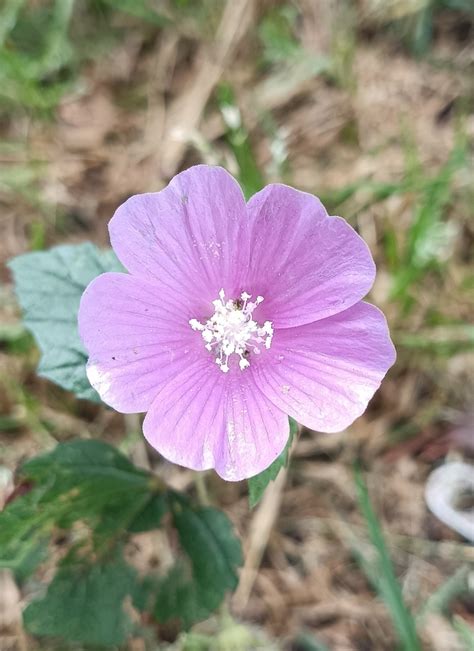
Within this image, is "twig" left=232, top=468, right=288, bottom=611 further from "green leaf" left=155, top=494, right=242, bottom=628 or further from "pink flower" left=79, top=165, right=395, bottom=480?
"pink flower" left=79, top=165, right=395, bottom=480

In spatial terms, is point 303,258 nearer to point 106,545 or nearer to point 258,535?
point 106,545

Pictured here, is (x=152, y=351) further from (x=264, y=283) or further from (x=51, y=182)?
(x=51, y=182)

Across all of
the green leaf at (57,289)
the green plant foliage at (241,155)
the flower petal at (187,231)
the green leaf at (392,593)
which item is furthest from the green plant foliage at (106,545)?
the green plant foliage at (241,155)

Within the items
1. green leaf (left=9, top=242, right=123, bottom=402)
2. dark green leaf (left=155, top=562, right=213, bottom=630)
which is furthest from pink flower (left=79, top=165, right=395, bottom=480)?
dark green leaf (left=155, top=562, right=213, bottom=630)

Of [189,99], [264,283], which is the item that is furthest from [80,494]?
[189,99]

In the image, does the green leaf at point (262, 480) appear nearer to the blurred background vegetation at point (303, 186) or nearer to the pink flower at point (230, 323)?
the pink flower at point (230, 323)
